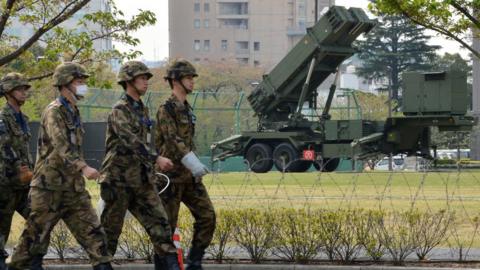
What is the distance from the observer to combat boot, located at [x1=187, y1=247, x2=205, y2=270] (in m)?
11.9

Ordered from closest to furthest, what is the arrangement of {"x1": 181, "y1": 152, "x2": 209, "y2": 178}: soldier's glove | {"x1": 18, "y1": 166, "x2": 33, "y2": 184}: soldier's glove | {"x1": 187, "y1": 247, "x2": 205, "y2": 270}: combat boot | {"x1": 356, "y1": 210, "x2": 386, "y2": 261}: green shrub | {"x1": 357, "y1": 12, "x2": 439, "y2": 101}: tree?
{"x1": 181, "y1": 152, "x2": 209, "y2": 178}: soldier's glove, {"x1": 18, "y1": 166, "x2": 33, "y2": 184}: soldier's glove, {"x1": 187, "y1": 247, "x2": 205, "y2": 270}: combat boot, {"x1": 356, "y1": 210, "x2": 386, "y2": 261}: green shrub, {"x1": 357, "y1": 12, "x2": 439, "y2": 101}: tree

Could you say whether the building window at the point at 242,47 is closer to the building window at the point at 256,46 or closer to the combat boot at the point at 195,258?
the building window at the point at 256,46

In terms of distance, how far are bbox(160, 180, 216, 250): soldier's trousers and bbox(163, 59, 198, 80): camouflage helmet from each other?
1.03 meters

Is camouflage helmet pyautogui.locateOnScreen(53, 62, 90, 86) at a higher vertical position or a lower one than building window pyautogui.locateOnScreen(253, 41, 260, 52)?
Result: lower

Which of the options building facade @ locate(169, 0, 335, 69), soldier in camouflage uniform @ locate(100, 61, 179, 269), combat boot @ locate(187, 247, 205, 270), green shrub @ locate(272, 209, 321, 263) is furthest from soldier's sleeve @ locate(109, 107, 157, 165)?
building facade @ locate(169, 0, 335, 69)

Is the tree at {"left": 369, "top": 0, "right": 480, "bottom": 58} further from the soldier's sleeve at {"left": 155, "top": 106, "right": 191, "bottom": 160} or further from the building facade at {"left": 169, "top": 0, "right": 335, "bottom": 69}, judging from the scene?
the building facade at {"left": 169, "top": 0, "right": 335, "bottom": 69}

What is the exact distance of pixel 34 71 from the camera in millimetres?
17797

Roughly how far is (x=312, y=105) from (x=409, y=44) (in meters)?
61.8

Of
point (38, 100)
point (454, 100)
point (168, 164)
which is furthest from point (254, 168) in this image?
point (168, 164)

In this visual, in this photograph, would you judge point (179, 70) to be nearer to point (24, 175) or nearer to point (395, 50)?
point (24, 175)

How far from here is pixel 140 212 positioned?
437 inches

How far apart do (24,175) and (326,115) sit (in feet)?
94.5

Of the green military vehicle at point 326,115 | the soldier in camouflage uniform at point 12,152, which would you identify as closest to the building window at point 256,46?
the green military vehicle at point 326,115

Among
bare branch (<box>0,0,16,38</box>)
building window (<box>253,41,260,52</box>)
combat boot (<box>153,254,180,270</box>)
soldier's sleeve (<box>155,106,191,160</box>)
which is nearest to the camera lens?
combat boot (<box>153,254,180,270</box>)
